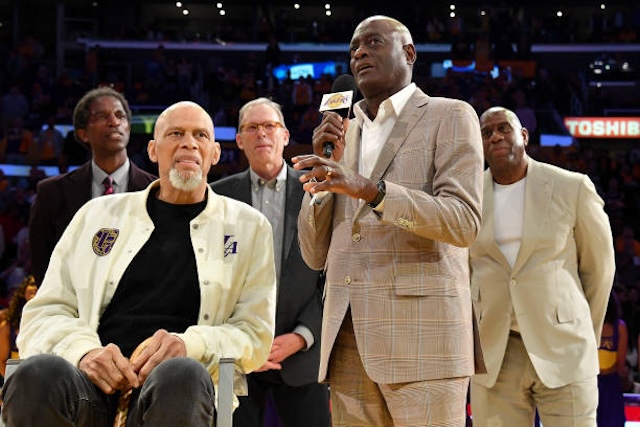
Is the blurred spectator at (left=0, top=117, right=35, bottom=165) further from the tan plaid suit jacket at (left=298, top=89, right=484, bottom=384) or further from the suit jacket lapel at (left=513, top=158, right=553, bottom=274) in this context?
the tan plaid suit jacket at (left=298, top=89, right=484, bottom=384)

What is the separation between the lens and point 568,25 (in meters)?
22.7

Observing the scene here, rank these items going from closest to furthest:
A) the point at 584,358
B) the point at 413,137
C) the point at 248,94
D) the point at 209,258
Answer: the point at 413,137 < the point at 209,258 < the point at 584,358 < the point at 248,94

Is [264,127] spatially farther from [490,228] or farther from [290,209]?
[490,228]

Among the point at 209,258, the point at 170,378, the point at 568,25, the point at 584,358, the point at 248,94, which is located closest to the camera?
the point at 170,378

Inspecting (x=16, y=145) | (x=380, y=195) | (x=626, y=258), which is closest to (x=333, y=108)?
(x=380, y=195)

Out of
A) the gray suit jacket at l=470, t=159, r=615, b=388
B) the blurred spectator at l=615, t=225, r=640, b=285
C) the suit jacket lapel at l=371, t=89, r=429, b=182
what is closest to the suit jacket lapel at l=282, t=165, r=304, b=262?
the gray suit jacket at l=470, t=159, r=615, b=388

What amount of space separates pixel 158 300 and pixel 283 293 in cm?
94

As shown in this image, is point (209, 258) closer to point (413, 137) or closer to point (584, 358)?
point (413, 137)

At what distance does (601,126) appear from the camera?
18.0 meters

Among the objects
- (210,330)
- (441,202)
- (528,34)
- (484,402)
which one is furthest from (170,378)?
(528,34)

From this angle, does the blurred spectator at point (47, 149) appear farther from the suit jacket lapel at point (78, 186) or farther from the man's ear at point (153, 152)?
the man's ear at point (153, 152)

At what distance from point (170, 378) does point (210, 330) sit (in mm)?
370

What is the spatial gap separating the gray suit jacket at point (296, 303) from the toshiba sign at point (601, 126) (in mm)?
15158

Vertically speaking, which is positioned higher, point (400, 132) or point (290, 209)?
point (400, 132)
